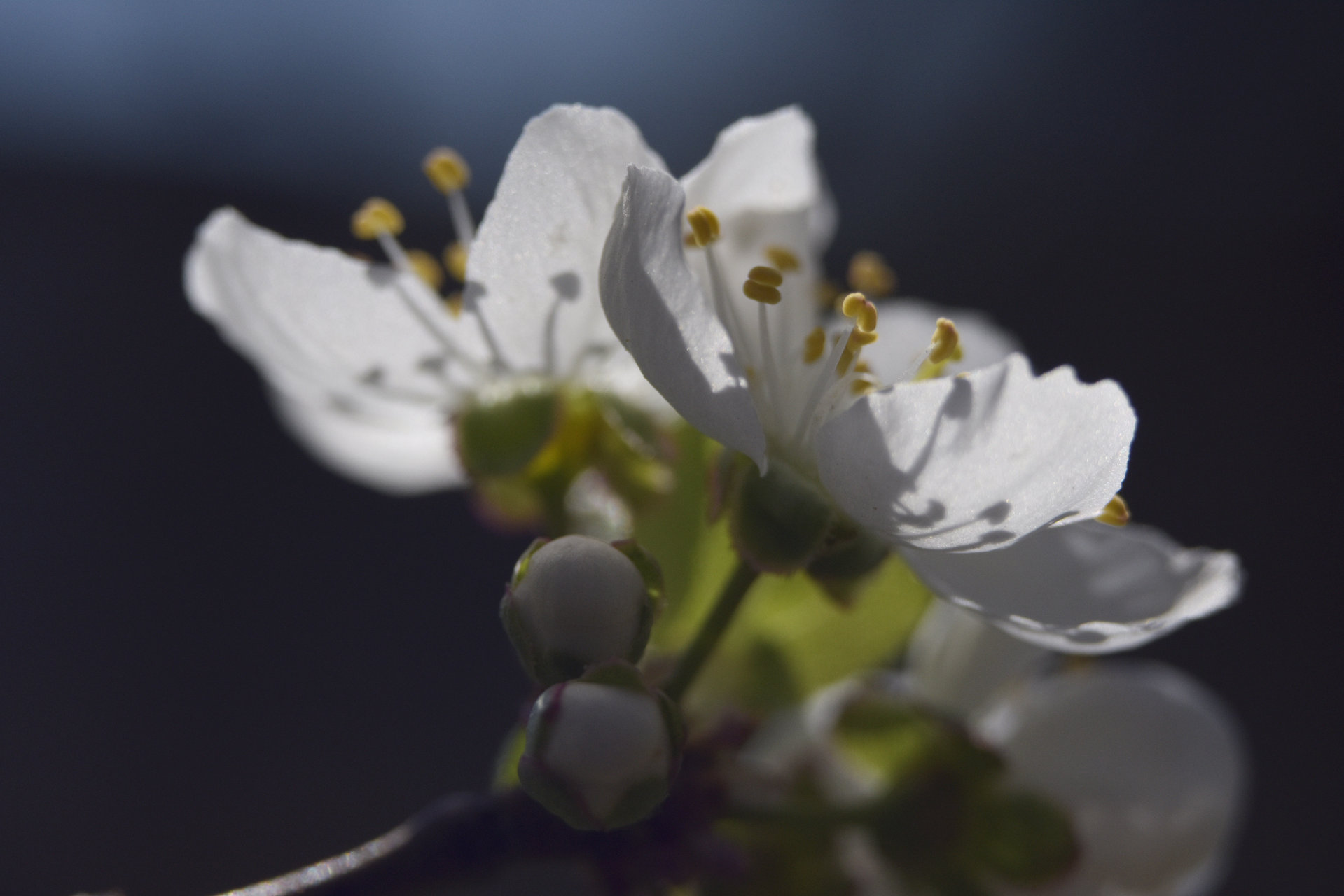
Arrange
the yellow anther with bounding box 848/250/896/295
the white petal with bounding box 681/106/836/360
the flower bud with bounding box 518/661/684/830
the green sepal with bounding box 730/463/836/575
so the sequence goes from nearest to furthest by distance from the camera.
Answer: the flower bud with bounding box 518/661/684/830 < the green sepal with bounding box 730/463/836/575 < the white petal with bounding box 681/106/836/360 < the yellow anther with bounding box 848/250/896/295

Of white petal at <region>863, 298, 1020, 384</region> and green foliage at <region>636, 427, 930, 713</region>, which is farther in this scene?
white petal at <region>863, 298, 1020, 384</region>

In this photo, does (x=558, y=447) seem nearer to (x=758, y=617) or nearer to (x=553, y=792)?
(x=758, y=617)

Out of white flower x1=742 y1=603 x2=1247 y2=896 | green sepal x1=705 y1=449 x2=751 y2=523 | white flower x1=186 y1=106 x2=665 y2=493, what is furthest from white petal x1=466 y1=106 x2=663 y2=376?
white flower x1=742 y1=603 x2=1247 y2=896

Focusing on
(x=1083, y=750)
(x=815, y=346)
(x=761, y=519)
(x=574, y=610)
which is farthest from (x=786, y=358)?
(x=1083, y=750)

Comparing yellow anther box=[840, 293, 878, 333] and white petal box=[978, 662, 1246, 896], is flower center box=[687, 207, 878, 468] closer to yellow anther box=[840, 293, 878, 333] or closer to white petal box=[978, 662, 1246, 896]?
yellow anther box=[840, 293, 878, 333]

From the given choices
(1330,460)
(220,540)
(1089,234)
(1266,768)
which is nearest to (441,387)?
(220,540)

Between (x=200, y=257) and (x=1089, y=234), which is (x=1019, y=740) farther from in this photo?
(x=1089, y=234)

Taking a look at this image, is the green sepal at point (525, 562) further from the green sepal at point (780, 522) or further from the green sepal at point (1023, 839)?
the green sepal at point (1023, 839)
